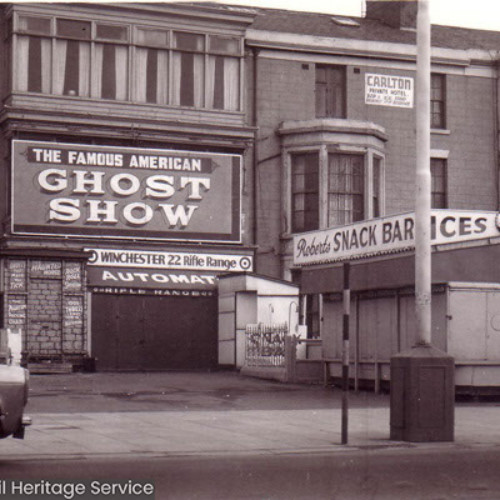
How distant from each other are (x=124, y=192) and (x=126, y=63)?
3.94 metres

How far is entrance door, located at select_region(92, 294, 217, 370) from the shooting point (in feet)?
107

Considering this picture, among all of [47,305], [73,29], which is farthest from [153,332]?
[73,29]

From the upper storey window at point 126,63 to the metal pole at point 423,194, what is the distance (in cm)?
1877

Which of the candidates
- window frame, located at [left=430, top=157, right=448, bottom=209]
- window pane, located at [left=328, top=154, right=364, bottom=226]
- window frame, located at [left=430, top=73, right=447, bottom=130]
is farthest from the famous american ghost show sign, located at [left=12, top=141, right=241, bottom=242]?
window frame, located at [left=430, top=73, right=447, bottom=130]

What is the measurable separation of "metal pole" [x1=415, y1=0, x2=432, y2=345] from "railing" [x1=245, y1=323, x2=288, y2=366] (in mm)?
12370

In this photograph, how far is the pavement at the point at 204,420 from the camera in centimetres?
1434

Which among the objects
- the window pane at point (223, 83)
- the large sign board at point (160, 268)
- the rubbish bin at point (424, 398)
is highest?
the window pane at point (223, 83)

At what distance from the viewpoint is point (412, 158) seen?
37.4m

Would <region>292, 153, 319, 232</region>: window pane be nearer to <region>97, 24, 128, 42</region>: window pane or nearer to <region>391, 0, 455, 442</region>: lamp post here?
<region>97, 24, 128, 42</region>: window pane

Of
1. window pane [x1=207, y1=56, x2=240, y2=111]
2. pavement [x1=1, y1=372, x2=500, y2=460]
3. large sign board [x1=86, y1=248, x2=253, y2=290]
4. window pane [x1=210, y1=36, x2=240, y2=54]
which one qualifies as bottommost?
pavement [x1=1, y1=372, x2=500, y2=460]

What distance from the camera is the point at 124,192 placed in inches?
1307

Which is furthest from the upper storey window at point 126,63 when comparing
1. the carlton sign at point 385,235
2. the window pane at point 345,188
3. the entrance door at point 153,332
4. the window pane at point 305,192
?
the carlton sign at point 385,235

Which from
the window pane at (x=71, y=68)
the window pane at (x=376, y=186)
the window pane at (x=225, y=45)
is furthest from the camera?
the window pane at (x=376, y=186)

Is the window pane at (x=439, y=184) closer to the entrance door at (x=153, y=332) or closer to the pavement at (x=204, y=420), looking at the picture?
the entrance door at (x=153, y=332)
